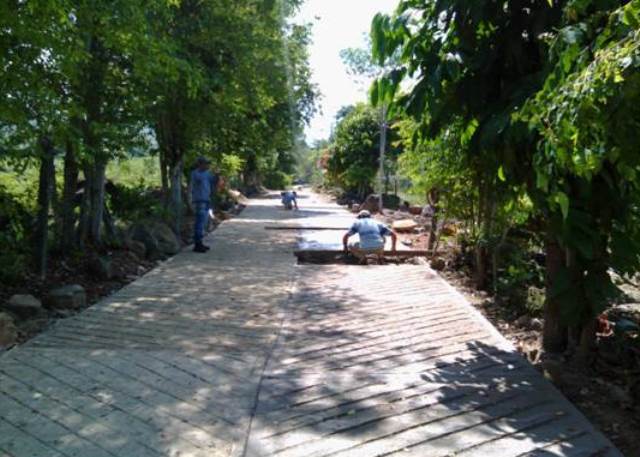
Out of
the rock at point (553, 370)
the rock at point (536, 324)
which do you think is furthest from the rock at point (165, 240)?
the rock at point (553, 370)

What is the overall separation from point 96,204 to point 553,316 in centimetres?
743

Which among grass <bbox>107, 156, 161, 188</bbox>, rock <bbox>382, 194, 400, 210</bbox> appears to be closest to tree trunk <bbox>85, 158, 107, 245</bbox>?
grass <bbox>107, 156, 161, 188</bbox>

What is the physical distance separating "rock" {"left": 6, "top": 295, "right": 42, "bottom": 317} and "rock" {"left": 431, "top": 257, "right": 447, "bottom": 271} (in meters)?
6.01

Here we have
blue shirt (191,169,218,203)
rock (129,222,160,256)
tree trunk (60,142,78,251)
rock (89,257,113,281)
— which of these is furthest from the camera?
blue shirt (191,169,218,203)

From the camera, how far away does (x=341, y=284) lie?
29.7 feet

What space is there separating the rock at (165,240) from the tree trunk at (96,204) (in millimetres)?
1387

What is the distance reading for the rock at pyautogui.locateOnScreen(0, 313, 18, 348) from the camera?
5.62m

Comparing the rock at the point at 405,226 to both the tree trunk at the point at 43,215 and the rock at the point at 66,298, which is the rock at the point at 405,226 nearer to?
the tree trunk at the point at 43,215

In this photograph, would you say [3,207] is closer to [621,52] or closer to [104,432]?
[104,432]

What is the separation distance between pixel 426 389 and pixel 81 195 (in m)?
7.91

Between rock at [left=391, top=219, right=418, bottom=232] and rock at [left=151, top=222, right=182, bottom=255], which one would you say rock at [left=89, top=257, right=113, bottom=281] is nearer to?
rock at [left=151, top=222, right=182, bottom=255]

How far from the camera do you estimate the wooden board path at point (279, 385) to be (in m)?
3.80

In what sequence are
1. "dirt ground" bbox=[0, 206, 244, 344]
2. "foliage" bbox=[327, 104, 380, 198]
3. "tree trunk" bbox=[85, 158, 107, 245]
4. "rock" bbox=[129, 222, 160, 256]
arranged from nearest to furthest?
"dirt ground" bbox=[0, 206, 244, 344]
"tree trunk" bbox=[85, 158, 107, 245]
"rock" bbox=[129, 222, 160, 256]
"foliage" bbox=[327, 104, 380, 198]

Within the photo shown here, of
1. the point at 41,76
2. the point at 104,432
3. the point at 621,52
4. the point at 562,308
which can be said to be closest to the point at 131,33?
the point at 41,76
